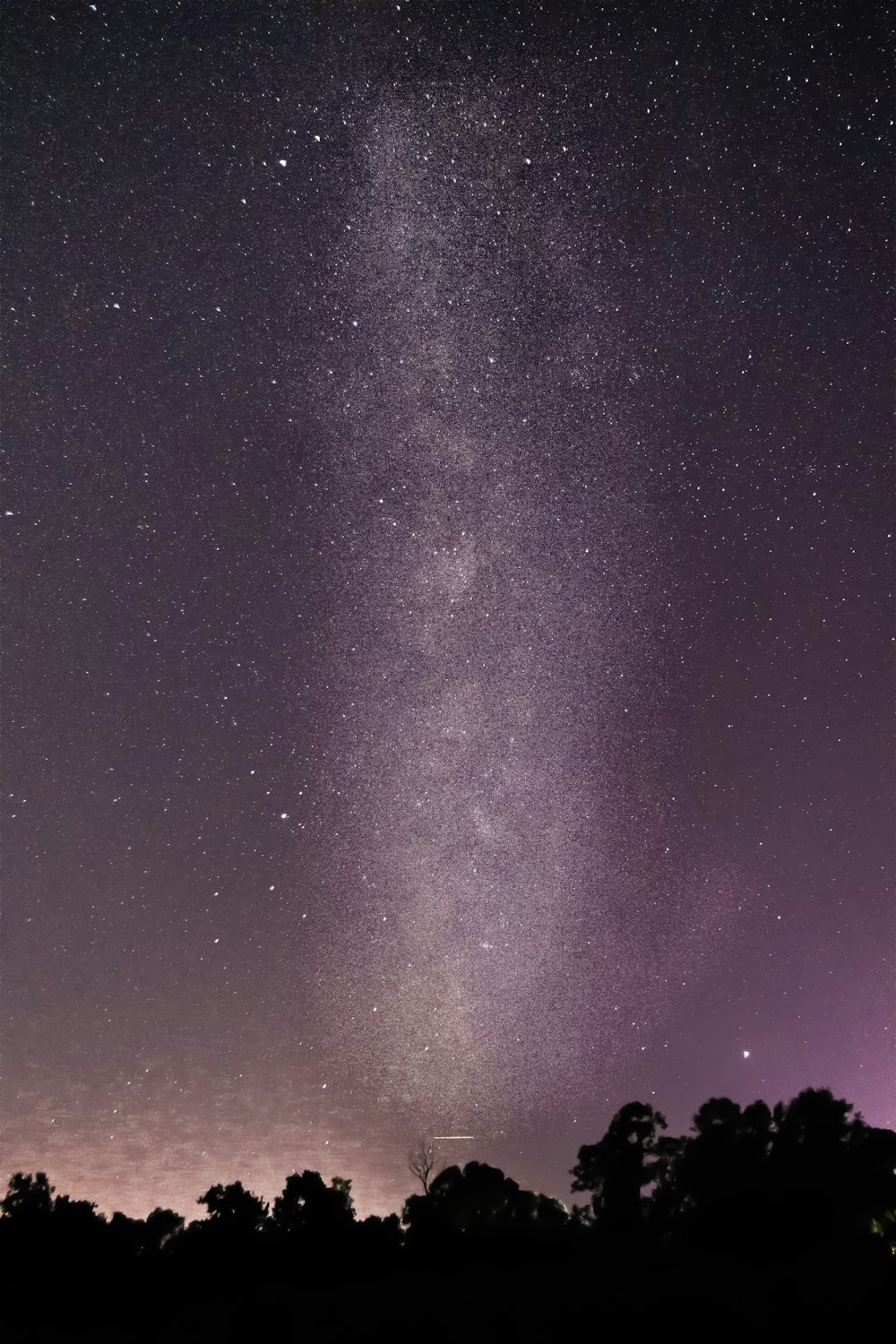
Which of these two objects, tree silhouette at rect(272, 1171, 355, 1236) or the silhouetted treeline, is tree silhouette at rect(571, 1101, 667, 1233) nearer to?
the silhouetted treeline

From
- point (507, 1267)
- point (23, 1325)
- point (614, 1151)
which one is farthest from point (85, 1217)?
point (614, 1151)

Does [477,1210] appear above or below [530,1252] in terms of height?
above

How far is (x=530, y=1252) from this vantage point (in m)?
24.4

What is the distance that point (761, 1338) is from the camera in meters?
13.0

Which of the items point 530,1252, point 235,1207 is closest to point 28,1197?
point 235,1207

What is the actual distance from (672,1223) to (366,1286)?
9.25 meters

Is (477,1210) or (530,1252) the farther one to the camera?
(477,1210)

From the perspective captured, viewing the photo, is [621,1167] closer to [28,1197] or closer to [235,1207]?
[235,1207]

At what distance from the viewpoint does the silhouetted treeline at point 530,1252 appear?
15086 millimetres

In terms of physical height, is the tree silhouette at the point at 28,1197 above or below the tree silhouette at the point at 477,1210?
above

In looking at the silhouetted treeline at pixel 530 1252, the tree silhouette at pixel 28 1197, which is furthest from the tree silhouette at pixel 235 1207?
the tree silhouette at pixel 28 1197

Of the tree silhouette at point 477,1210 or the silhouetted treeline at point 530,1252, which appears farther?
the tree silhouette at point 477,1210

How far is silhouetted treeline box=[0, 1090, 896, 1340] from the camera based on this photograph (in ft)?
49.5

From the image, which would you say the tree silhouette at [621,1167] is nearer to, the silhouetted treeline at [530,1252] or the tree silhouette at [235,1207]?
the silhouetted treeline at [530,1252]
